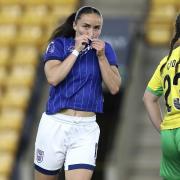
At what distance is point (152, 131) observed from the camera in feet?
32.2

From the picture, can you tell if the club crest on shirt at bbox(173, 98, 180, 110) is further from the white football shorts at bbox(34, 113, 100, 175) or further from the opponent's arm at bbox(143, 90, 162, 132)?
the white football shorts at bbox(34, 113, 100, 175)

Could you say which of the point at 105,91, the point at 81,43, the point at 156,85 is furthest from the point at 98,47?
the point at 105,91

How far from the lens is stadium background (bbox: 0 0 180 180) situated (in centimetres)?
948

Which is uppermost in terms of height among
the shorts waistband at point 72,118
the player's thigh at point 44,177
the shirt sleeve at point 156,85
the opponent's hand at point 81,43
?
the opponent's hand at point 81,43

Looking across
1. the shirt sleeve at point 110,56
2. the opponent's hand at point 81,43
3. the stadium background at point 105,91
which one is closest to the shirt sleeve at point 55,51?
the opponent's hand at point 81,43

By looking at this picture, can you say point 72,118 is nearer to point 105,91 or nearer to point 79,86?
point 79,86

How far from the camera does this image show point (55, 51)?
200 inches

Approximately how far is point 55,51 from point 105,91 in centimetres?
493

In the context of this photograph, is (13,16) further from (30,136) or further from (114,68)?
(114,68)

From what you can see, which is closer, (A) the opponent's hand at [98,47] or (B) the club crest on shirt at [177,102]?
(B) the club crest on shirt at [177,102]

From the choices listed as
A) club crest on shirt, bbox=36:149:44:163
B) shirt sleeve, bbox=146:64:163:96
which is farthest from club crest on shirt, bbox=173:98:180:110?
club crest on shirt, bbox=36:149:44:163

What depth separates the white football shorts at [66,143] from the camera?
4980 mm

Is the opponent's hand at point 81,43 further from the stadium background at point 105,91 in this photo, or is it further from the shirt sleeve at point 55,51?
the stadium background at point 105,91

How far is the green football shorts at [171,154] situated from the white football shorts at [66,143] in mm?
482
